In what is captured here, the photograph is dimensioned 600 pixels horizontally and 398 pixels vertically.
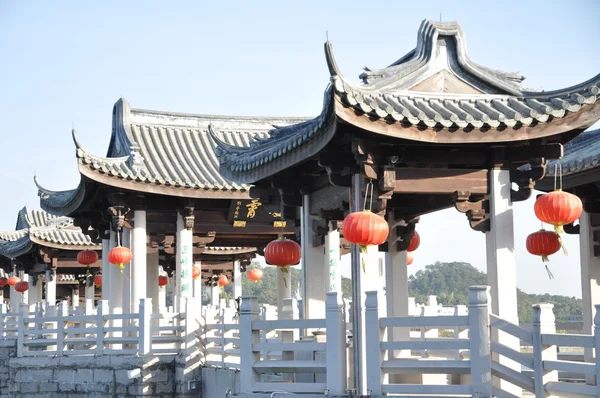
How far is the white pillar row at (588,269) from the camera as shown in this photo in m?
13.5

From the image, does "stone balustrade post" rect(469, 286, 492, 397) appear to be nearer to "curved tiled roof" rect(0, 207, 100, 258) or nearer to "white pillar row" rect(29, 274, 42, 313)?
"curved tiled roof" rect(0, 207, 100, 258)

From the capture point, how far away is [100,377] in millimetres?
17000

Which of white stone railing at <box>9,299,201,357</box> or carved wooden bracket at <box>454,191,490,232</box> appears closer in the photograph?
carved wooden bracket at <box>454,191,490,232</box>

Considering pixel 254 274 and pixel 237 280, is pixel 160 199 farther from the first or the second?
pixel 237 280

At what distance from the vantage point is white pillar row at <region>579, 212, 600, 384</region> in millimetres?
13508

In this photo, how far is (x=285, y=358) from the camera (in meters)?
12.3

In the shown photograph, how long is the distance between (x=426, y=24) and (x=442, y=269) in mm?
66573

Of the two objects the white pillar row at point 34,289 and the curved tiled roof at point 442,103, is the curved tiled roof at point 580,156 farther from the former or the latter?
the white pillar row at point 34,289

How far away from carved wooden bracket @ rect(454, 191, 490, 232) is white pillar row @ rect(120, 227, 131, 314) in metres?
9.75

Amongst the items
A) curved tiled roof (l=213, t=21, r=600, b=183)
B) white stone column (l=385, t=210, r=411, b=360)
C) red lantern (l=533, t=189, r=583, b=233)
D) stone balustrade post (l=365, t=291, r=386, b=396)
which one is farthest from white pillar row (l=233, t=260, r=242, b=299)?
stone balustrade post (l=365, t=291, r=386, b=396)

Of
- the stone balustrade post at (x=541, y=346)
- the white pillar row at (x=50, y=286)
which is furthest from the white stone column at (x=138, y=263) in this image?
the stone balustrade post at (x=541, y=346)

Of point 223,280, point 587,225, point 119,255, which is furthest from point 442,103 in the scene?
point 223,280

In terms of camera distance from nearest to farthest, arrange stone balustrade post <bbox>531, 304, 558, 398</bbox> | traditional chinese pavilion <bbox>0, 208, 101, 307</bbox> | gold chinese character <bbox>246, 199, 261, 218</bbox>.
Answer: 1. stone balustrade post <bbox>531, 304, 558, 398</bbox>
2. gold chinese character <bbox>246, 199, 261, 218</bbox>
3. traditional chinese pavilion <bbox>0, 208, 101, 307</bbox>

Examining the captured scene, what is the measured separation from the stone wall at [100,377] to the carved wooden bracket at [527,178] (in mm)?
7258
